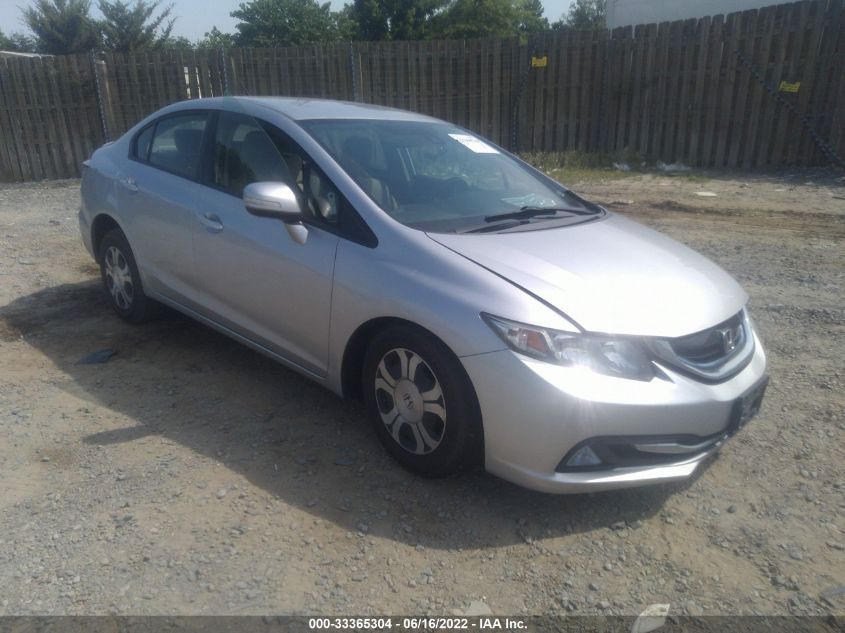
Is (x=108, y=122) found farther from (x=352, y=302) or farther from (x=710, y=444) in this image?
(x=710, y=444)

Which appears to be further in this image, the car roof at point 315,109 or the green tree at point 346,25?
the green tree at point 346,25

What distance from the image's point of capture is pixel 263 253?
12.1 feet

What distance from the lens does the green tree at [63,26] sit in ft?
136

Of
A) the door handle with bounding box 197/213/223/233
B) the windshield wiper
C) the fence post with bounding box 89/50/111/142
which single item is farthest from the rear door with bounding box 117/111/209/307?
the fence post with bounding box 89/50/111/142

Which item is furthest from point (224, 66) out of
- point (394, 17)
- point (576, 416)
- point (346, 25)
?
point (346, 25)

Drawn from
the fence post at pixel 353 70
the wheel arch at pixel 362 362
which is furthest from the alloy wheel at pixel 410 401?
the fence post at pixel 353 70

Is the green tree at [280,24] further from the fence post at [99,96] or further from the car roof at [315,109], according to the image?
the car roof at [315,109]

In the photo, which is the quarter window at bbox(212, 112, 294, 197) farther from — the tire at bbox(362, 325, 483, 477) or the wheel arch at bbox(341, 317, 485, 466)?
the tire at bbox(362, 325, 483, 477)

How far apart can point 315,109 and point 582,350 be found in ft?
7.68

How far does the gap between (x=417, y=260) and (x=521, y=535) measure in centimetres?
126

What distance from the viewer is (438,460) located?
3.06 m

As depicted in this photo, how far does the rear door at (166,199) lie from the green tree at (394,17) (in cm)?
3828

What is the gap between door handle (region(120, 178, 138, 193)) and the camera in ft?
15.4

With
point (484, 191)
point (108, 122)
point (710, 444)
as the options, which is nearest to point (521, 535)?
point (710, 444)
